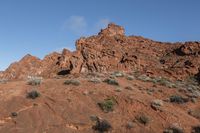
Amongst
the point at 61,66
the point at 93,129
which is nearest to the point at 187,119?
the point at 93,129

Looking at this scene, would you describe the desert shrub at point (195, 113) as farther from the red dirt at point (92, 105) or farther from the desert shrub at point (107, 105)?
the desert shrub at point (107, 105)

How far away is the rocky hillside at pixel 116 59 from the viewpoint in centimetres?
4183

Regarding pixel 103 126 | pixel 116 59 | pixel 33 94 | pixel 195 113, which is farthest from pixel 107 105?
pixel 116 59

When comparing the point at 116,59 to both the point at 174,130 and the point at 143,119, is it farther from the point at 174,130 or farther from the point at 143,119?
the point at 174,130

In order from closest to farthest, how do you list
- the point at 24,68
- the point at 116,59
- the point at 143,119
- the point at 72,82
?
Result: the point at 143,119 → the point at 72,82 → the point at 116,59 → the point at 24,68

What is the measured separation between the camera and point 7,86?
23.3 metres

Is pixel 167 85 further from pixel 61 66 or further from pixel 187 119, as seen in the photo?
pixel 61 66

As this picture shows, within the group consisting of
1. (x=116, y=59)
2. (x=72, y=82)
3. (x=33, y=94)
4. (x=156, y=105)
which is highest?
(x=116, y=59)

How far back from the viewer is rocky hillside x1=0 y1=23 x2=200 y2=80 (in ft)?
137

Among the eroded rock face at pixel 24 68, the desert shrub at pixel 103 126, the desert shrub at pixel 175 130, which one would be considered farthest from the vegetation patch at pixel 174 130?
the eroded rock face at pixel 24 68

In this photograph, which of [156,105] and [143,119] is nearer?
[143,119]

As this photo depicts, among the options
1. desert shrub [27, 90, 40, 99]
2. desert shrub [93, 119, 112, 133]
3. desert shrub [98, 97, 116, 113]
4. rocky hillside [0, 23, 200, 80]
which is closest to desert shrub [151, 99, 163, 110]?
desert shrub [98, 97, 116, 113]

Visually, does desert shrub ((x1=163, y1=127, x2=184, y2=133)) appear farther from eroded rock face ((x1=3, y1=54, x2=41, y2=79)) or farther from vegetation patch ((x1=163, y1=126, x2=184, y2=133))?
eroded rock face ((x1=3, y1=54, x2=41, y2=79))

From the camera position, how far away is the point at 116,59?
153ft
